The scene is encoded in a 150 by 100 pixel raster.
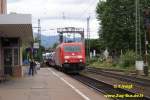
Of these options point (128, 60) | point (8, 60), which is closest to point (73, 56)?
point (8, 60)

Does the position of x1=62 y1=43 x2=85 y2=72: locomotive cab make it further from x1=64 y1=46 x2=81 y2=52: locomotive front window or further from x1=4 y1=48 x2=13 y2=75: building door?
x1=4 y1=48 x2=13 y2=75: building door

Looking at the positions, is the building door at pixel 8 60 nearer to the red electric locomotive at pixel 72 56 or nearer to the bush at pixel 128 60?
the red electric locomotive at pixel 72 56

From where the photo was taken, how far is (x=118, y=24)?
85125 mm

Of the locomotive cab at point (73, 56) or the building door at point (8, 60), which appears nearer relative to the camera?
the building door at point (8, 60)

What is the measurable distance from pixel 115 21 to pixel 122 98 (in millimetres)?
65353

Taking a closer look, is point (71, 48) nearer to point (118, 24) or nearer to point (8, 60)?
point (8, 60)

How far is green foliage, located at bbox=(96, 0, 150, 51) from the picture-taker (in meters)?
83.6

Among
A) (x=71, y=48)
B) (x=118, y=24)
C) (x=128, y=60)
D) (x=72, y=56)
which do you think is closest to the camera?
(x=72, y=56)

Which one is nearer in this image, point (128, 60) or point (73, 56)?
point (73, 56)

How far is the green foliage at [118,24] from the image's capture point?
83625 mm

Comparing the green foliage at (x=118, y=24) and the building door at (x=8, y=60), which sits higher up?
the green foliage at (x=118, y=24)

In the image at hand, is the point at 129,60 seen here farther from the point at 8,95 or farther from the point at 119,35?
the point at 8,95

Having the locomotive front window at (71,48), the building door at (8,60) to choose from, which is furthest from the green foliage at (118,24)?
the building door at (8,60)

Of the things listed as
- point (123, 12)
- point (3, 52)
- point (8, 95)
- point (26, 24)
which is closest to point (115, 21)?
point (123, 12)
